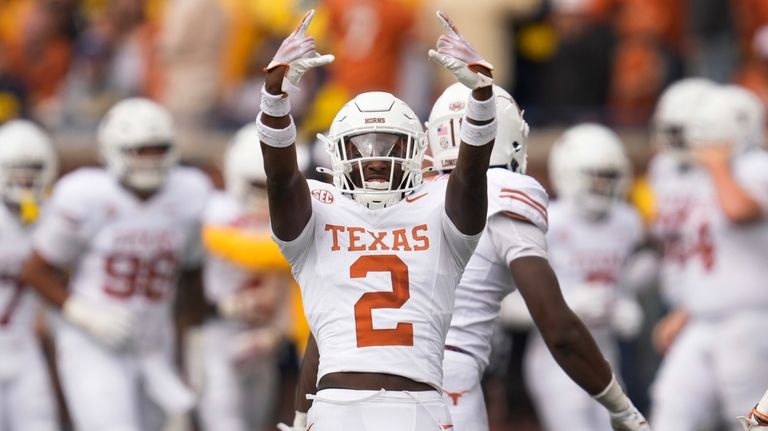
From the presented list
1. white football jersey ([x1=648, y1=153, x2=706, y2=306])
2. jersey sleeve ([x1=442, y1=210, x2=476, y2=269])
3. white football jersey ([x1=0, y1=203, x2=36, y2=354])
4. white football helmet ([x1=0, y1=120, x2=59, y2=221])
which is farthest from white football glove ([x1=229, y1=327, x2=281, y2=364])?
jersey sleeve ([x1=442, y1=210, x2=476, y2=269])

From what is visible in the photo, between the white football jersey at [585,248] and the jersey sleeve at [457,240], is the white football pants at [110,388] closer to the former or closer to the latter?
the white football jersey at [585,248]

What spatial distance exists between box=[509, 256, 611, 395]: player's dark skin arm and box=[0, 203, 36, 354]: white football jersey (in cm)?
376

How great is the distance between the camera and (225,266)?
30.6 feet

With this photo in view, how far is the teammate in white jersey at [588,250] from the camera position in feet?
30.0

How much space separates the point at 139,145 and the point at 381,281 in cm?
358


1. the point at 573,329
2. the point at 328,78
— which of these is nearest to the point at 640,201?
the point at 328,78

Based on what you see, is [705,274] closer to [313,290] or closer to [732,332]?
[732,332]

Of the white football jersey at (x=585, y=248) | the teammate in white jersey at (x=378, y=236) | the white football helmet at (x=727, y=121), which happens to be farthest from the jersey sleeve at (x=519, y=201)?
the white football jersey at (x=585, y=248)

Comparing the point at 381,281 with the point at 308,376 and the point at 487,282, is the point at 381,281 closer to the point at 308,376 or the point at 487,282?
the point at 308,376

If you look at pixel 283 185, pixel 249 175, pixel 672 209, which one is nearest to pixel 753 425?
pixel 283 185

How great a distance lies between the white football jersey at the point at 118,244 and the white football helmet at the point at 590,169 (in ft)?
6.98

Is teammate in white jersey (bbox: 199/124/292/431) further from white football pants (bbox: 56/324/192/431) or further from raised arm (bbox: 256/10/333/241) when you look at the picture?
raised arm (bbox: 256/10/333/241)

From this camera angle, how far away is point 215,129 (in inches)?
474

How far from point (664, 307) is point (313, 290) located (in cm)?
629
